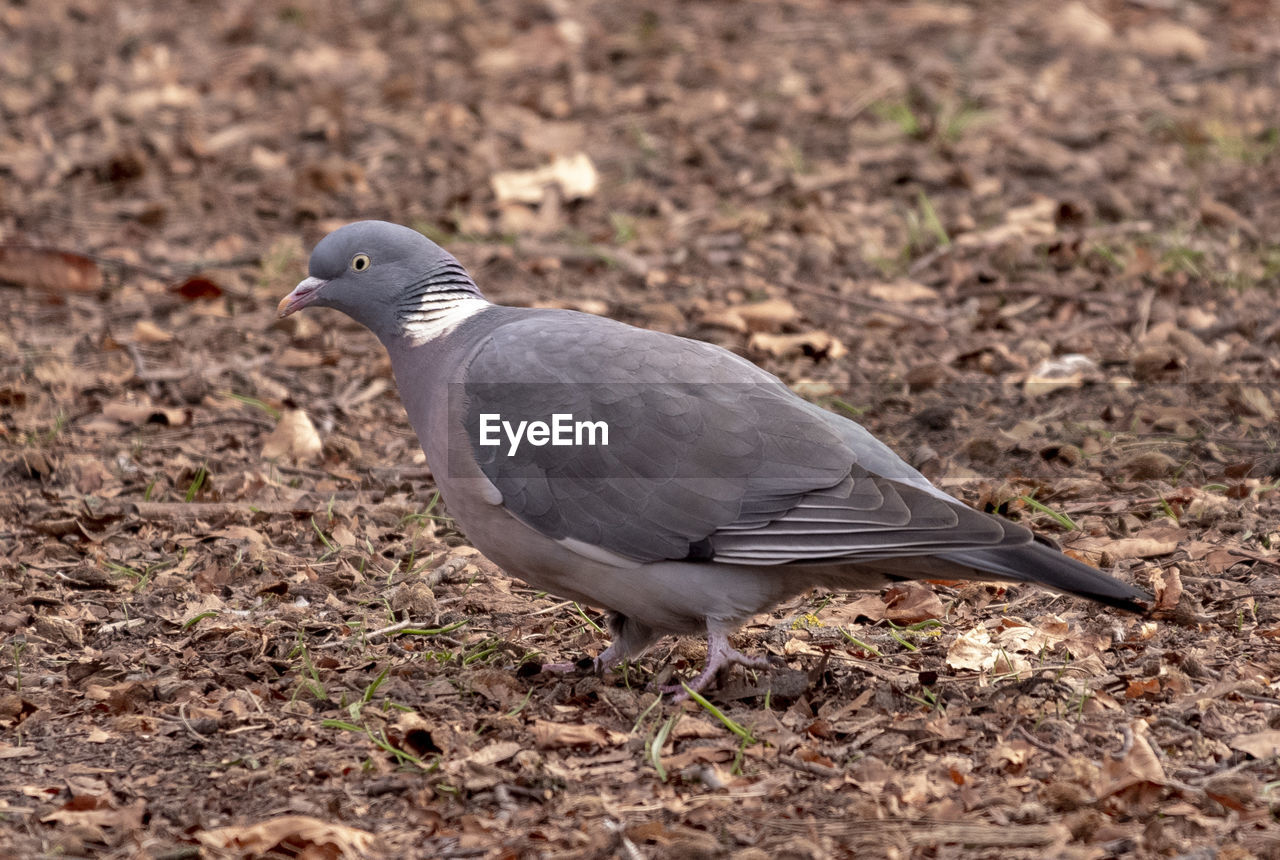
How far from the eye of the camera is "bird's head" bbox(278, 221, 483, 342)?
4.36 metres

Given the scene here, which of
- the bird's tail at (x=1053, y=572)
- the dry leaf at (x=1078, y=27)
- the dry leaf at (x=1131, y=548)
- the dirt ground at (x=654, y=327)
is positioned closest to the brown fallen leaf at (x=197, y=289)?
the dirt ground at (x=654, y=327)

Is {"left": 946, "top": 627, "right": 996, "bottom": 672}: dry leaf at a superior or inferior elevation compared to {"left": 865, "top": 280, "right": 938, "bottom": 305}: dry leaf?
inferior

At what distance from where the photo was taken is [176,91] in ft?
31.7

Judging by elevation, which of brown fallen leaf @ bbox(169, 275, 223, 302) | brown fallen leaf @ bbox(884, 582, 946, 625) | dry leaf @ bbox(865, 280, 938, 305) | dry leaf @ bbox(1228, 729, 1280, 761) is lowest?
brown fallen leaf @ bbox(884, 582, 946, 625)

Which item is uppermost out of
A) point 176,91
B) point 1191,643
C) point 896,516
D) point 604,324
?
point 176,91

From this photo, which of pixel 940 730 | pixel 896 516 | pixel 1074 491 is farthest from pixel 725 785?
pixel 1074 491

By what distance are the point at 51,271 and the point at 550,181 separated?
2.70m

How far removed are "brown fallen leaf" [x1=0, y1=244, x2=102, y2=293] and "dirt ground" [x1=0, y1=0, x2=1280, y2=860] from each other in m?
0.04

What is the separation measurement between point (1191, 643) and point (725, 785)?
1.53m

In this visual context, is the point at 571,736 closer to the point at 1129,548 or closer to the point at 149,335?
the point at 1129,548

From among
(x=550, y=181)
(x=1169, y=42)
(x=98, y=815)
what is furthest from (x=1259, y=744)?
(x=1169, y=42)

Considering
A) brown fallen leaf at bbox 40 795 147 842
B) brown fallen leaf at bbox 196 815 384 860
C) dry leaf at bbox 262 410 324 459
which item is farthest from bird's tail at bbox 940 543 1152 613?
dry leaf at bbox 262 410 324 459

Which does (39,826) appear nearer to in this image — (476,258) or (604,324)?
(604,324)

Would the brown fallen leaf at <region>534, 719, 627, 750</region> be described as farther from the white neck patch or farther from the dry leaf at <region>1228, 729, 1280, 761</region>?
the dry leaf at <region>1228, 729, 1280, 761</region>
